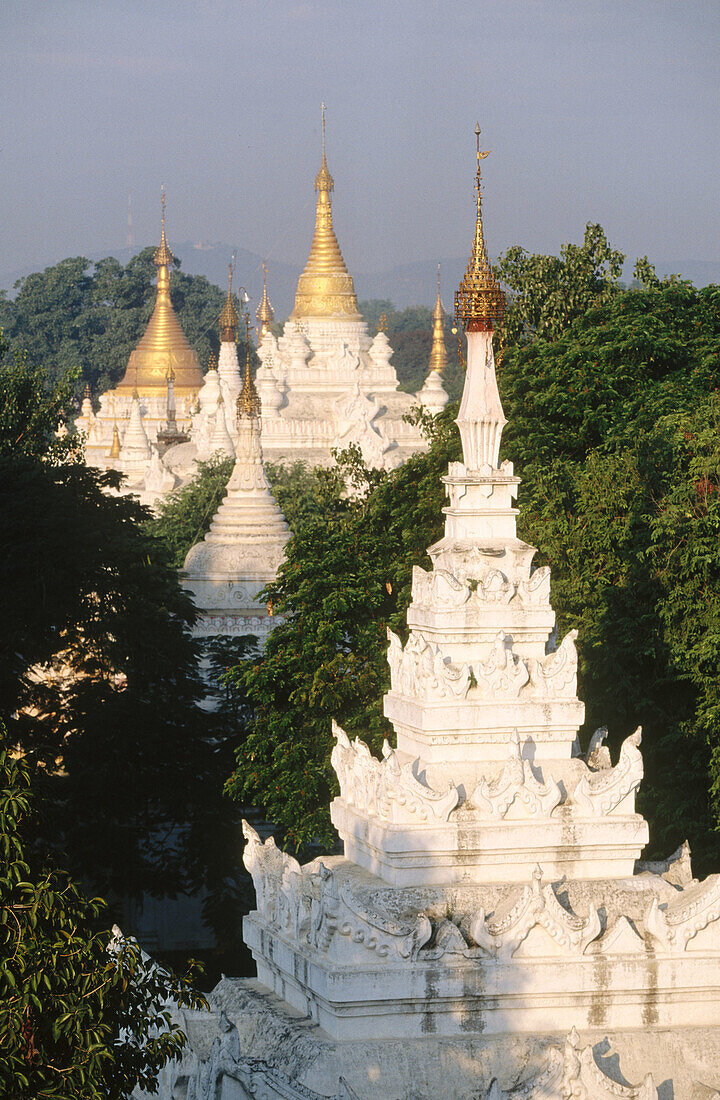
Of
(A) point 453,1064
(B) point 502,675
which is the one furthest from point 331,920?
(B) point 502,675

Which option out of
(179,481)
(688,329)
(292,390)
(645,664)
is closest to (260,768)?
(645,664)

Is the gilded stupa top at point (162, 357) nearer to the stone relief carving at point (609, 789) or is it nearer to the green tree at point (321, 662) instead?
the green tree at point (321, 662)

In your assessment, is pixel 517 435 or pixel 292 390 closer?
pixel 517 435

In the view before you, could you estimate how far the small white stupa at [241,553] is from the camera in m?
37.9

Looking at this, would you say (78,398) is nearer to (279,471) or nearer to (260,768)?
(279,471)

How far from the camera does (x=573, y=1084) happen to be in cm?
1562

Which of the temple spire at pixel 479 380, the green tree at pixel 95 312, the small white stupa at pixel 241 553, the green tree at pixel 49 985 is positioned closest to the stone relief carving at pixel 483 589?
the temple spire at pixel 479 380

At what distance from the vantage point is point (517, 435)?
28.2 meters

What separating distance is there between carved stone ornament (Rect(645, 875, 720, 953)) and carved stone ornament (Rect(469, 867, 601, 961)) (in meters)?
0.53

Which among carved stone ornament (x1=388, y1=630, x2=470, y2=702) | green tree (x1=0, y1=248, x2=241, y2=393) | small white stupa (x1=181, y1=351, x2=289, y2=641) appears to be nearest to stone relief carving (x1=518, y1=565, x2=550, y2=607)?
carved stone ornament (x1=388, y1=630, x2=470, y2=702)

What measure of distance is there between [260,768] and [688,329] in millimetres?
10344

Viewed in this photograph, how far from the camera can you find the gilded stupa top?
91.9 metres

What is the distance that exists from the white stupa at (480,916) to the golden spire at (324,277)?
5282 cm

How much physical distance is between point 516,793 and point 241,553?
22.8 metres
